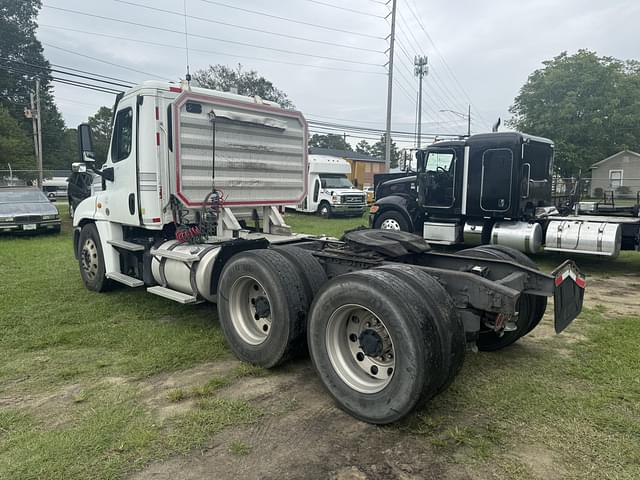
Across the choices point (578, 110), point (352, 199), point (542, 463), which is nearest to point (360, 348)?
point (542, 463)

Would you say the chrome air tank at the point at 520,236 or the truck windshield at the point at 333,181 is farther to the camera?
the truck windshield at the point at 333,181

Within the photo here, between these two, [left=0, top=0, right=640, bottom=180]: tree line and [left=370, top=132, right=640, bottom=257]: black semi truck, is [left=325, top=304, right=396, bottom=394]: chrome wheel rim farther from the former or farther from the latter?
[left=0, top=0, right=640, bottom=180]: tree line

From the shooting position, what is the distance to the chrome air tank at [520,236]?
9617mm

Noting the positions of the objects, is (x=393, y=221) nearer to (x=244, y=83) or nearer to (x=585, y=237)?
(x=585, y=237)

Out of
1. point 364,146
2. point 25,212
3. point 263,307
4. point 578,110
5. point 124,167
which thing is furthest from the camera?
point 364,146

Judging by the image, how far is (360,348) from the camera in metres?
3.61

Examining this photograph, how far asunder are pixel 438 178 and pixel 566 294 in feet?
24.3

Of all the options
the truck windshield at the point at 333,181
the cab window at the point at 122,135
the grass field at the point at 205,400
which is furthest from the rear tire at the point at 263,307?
the truck windshield at the point at 333,181

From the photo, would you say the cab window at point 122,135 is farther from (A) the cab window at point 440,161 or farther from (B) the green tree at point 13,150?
(B) the green tree at point 13,150

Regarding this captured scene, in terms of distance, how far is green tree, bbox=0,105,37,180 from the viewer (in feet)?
99.4

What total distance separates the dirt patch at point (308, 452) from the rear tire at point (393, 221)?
27.8ft

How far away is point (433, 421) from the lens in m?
3.35

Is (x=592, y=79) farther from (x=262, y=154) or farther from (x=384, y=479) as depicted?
(x=384, y=479)

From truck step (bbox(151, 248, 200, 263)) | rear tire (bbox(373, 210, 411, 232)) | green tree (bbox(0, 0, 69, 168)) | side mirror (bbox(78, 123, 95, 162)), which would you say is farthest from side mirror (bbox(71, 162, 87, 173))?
green tree (bbox(0, 0, 69, 168))
